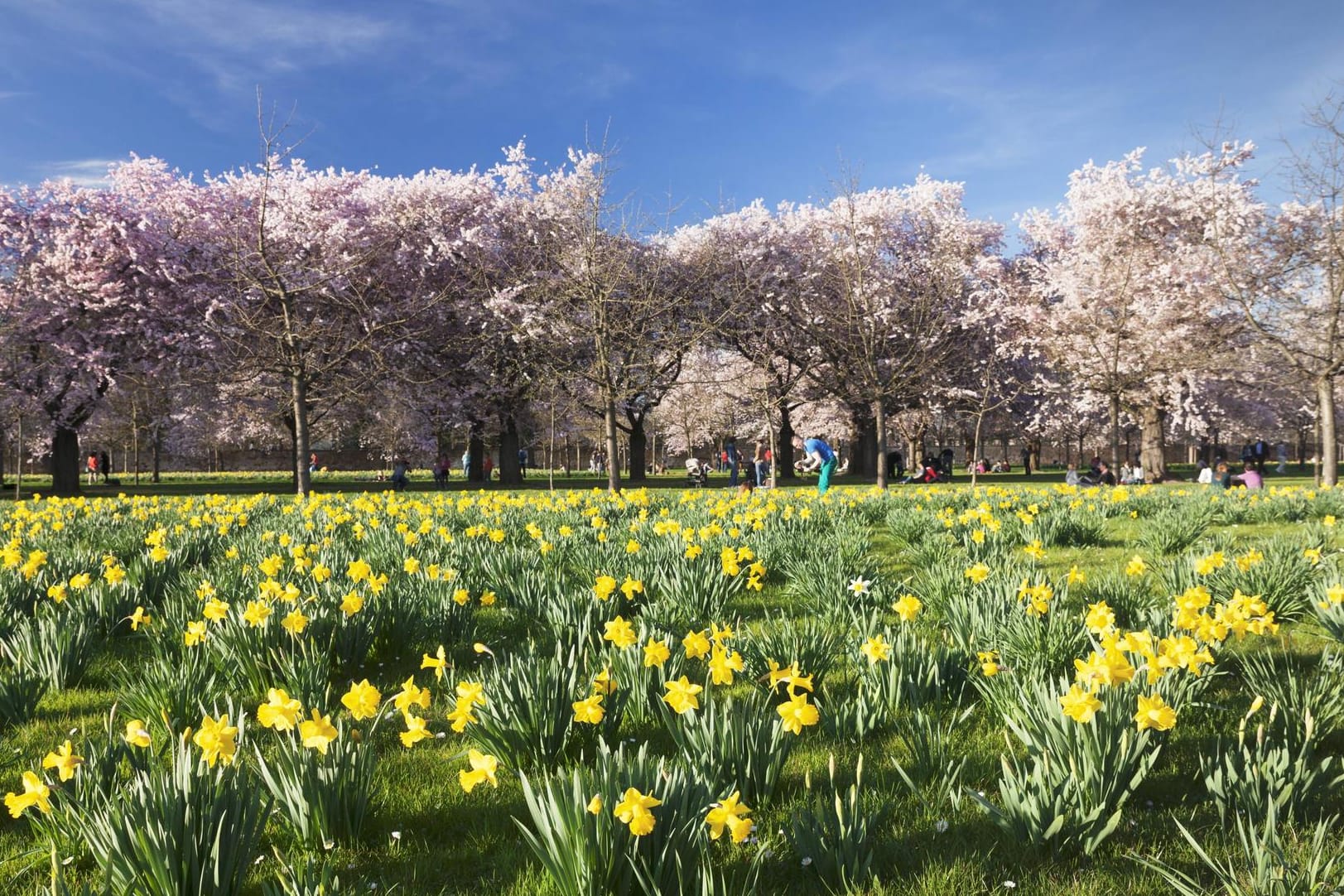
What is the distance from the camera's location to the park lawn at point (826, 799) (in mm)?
2020

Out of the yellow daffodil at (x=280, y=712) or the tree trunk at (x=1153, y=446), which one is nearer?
the yellow daffodil at (x=280, y=712)

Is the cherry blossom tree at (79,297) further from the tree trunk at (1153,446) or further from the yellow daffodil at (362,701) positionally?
the tree trunk at (1153,446)

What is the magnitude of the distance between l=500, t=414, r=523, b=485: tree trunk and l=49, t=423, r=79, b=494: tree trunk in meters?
12.7

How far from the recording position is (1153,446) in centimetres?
2767

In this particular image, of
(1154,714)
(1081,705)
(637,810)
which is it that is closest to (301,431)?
(637,810)

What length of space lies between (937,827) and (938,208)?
106ft

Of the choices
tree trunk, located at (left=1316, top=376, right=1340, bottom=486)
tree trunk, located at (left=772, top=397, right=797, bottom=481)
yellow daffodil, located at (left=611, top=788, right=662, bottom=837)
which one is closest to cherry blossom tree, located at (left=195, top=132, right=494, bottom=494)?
tree trunk, located at (left=772, top=397, right=797, bottom=481)

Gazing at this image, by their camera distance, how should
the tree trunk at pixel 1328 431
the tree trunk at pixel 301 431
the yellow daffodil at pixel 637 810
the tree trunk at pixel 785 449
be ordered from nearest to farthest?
the yellow daffodil at pixel 637 810 < the tree trunk at pixel 301 431 < the tree trunk at pixel 1328 431 < the tree trunk at pixel 785 449

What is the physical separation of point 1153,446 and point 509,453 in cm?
2310

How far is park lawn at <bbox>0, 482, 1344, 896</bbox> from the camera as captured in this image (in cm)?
202

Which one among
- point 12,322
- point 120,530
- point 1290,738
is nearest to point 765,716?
point 1290,738

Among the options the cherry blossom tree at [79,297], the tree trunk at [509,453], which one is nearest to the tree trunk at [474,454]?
the tree trunk at [509,453]

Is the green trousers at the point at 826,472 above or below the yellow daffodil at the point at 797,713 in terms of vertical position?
above

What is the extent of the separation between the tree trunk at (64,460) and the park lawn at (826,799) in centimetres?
2495
